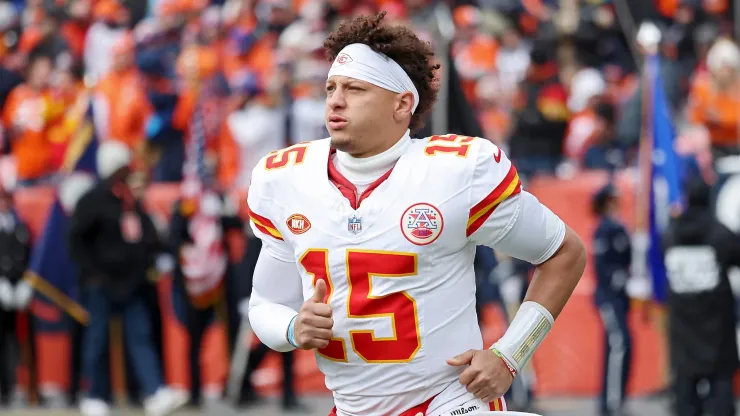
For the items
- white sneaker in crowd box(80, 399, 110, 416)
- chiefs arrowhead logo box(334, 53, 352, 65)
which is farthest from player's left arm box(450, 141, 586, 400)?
white sneaker in crowd box(80, 399, 110, 416)

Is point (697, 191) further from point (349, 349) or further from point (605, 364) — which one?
point (349, 349)

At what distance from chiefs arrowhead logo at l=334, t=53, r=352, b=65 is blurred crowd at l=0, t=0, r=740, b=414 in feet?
19.3

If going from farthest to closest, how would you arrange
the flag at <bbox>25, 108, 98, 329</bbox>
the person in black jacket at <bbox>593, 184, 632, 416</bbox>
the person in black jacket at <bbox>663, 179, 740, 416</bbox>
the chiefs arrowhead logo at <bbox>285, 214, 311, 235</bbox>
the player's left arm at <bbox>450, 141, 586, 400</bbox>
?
the flag at <bbox>25, 108, 98, 329</bbox> → the person in black jacket at <bbox>593, 184, 632, 416</bbox> → the person in black jacket at <bbox>663, 179, 740, 416</bbox> → the chiefs arrowhead logo at <bbox>285, 214, 311, 235</bbox> → the player's left arm at <bbox>450, 141, 586, 400</bbox>

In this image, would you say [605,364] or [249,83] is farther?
[249,83]

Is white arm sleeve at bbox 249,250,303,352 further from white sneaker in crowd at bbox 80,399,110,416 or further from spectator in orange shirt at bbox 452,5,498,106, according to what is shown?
spectator in orange shirt at bbox 452,5,498,106

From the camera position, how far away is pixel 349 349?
4.33 m

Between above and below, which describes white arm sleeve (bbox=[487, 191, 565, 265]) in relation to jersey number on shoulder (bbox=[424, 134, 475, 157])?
below

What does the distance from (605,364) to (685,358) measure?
2.94 ft

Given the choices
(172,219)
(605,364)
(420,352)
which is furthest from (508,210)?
(172,219)

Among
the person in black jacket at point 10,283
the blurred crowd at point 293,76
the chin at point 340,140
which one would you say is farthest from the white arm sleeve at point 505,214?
the person in black jacket at point 10,283

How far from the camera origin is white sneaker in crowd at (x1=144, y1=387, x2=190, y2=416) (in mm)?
11055

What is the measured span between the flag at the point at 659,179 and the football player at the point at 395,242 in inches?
262

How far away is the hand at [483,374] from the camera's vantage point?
4270 millimetres

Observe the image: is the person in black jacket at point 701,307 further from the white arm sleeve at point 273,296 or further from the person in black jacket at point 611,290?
the white arm sleeve at point 273,296
